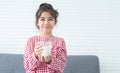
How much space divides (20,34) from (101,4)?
2.35ft

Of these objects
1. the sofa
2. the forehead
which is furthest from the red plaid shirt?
the sofa

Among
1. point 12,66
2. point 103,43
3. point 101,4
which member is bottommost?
point 12,66

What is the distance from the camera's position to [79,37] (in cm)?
201

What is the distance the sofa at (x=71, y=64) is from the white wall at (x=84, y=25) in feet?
0.66

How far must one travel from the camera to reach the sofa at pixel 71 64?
176 centimetres

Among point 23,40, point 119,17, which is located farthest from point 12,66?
point 119,17

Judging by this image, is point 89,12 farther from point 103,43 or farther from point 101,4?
point 103,43

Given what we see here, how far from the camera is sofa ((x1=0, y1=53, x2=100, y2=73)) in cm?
176

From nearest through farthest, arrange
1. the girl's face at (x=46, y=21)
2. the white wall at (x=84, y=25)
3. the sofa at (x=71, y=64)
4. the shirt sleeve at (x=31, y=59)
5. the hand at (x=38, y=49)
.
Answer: the hand at (x=38, y=49), the shirt sleeve at (x=31, y=59), the girl's face at (x=46, y=21), the sofa at (x=71, y=64), the white wall at (x=84, y=25)

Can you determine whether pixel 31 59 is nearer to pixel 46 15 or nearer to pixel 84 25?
pixel 46 15

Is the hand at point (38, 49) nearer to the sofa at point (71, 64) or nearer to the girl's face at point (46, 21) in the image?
the girl's face at point (46, 21)

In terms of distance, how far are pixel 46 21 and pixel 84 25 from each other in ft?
2.11

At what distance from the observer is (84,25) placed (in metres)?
1.99

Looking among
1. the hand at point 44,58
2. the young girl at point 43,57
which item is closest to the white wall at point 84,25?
the young girl at point 43,57
